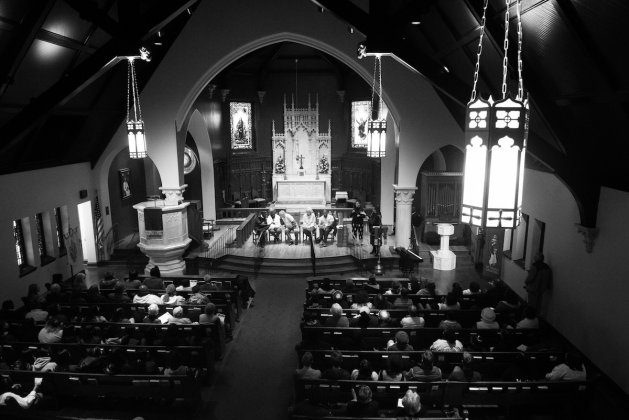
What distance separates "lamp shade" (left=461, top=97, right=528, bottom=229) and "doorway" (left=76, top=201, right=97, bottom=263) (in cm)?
1388

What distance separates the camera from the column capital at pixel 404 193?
1422 centimetres

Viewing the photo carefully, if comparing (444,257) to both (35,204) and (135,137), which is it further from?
(35,204)

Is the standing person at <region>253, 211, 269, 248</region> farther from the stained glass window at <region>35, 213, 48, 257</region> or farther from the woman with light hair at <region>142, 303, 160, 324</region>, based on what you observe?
the woman with light hair at <region>142, 303, 160, 324</region>

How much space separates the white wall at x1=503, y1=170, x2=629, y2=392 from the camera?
7.62 m

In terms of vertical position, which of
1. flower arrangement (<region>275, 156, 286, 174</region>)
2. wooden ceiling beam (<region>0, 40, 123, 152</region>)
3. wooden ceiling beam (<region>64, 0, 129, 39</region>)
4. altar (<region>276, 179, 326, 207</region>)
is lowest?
altar (<region>276, 179, 326, 207</region>)

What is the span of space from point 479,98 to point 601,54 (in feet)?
9.80

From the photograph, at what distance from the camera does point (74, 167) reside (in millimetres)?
13719

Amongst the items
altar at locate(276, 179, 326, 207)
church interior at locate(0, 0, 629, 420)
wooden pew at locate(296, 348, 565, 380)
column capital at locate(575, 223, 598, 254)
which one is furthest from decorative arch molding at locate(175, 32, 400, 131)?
wooden pew at locate(296, 348, 565, 380)

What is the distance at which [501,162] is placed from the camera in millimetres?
3730

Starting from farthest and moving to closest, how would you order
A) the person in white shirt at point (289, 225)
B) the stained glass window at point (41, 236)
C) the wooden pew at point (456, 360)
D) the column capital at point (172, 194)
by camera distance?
the person in white shirt at point (289, 225)
the column capital at point (172, 194)
the stained glass window at point (41, 236)
the wooden pew at point (456, 360)

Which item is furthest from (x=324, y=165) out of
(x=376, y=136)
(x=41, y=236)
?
(x=41, y=236)

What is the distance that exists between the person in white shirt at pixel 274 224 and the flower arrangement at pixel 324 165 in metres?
5.59

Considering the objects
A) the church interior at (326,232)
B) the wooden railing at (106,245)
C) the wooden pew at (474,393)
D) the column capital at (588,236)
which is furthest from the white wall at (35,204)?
the column capital at (588,236)

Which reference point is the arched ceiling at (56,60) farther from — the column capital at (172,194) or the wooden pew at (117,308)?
the wooden pew at (117,308)
